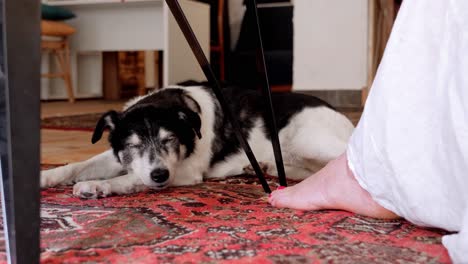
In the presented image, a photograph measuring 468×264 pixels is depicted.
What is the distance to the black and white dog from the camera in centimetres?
192

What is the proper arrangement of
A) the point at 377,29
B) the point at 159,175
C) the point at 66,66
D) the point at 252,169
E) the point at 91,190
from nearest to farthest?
the point at 91,190 < the point at 159,175 < the point at 252,169 < the point at 377,29 < the point at 66,66

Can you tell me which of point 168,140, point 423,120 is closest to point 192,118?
point 168,140

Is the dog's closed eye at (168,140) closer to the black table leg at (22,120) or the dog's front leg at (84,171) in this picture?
the dog's front leg at (84,171)

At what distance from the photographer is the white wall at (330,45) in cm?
521

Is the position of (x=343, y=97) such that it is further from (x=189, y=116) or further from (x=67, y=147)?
(x=189, y=116)

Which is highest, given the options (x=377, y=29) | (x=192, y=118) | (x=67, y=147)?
(x=377, y=29)

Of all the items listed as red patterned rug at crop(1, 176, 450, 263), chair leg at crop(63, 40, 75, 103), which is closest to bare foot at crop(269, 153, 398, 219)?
red patterned rug at crop(1, 176, 450, 263)

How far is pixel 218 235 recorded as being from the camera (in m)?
1.14

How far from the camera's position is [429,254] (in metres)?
1.03

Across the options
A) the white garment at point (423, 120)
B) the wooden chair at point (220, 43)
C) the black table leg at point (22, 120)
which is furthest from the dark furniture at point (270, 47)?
the black table leg at point (22, 120)

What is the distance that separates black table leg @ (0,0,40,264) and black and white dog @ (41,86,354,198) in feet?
2.78

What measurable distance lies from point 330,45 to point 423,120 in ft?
14.3

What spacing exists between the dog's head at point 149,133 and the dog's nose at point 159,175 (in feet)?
0.15

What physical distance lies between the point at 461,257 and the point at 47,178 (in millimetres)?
1326
